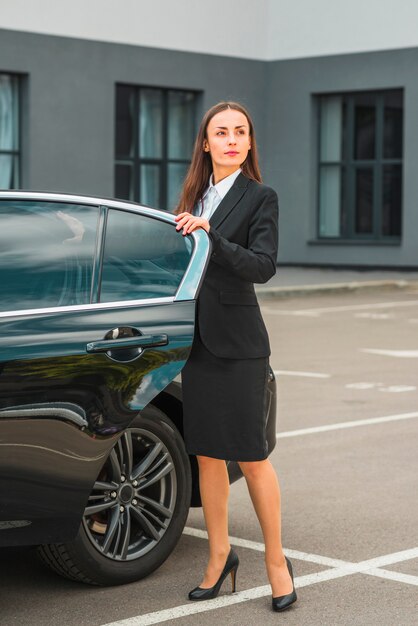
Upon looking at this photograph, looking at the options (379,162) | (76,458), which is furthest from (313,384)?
(379,162)

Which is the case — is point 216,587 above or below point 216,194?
below

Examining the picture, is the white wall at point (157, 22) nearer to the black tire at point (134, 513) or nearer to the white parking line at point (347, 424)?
the white parking line at point (347, 424)

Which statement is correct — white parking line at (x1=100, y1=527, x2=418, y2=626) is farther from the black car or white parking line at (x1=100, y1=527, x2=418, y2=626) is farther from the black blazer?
the black blazer

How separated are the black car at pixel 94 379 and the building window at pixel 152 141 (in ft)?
71.1

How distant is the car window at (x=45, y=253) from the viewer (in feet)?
15.8

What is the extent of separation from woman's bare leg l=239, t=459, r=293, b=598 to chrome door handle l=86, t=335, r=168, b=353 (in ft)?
1.83

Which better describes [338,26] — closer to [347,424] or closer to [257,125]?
[257,125]

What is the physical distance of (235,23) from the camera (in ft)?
91.9

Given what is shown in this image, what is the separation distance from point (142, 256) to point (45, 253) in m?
A: 0.41

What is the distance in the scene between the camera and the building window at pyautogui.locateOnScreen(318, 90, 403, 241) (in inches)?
1106

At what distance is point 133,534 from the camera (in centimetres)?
534

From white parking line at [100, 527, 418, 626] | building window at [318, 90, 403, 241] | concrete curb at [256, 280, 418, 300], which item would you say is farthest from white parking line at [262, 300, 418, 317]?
white parking line at [100, 527, 418, 626]

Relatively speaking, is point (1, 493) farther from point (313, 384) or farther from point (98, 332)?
point (313, 384)

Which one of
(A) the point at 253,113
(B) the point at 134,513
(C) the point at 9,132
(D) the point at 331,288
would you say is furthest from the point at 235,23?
(B) the point at 134,513
